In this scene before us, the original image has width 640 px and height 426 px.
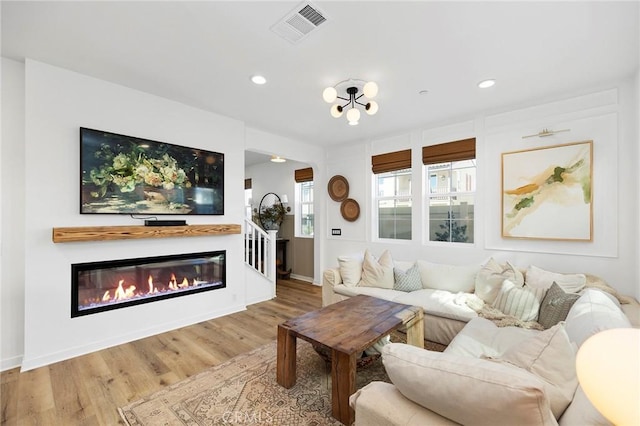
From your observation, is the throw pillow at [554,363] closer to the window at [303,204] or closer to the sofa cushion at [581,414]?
the sofa cushion at [581,414]

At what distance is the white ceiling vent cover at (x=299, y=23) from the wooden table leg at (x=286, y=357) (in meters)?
2.19

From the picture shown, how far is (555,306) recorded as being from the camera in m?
2.26

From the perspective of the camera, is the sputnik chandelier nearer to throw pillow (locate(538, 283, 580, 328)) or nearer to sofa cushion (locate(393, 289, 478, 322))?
sofa cushion (locate(393, 289, 478, 322))

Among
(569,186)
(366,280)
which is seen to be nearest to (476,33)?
(569,186)

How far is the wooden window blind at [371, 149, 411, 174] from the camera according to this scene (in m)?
4.29

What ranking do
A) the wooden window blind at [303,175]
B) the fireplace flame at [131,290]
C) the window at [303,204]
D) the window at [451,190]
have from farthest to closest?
the window at [303,204] < the wooden window blind at [303,175] < the window at [451,190] < the fireplace flame at [131,290]

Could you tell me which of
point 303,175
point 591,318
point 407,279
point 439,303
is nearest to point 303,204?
point 303,175

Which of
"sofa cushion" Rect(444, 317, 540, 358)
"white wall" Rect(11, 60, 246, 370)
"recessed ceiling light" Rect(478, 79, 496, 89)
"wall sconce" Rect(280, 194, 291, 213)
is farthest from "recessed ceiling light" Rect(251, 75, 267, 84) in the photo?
"wall sconce" Rect(280, 194, 291, 213)

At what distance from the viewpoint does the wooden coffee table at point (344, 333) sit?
177cm

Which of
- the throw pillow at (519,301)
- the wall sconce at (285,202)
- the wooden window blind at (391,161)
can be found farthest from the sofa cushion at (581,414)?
the wall sconce at (285,202)

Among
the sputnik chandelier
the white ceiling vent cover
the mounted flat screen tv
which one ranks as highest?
the white ceiling vent cover

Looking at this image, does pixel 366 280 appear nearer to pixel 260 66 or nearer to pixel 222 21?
pixel 260 66

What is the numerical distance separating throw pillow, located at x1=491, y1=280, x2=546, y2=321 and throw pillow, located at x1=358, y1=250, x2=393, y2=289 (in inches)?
46.8

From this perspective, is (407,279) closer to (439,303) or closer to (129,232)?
(439,303)
